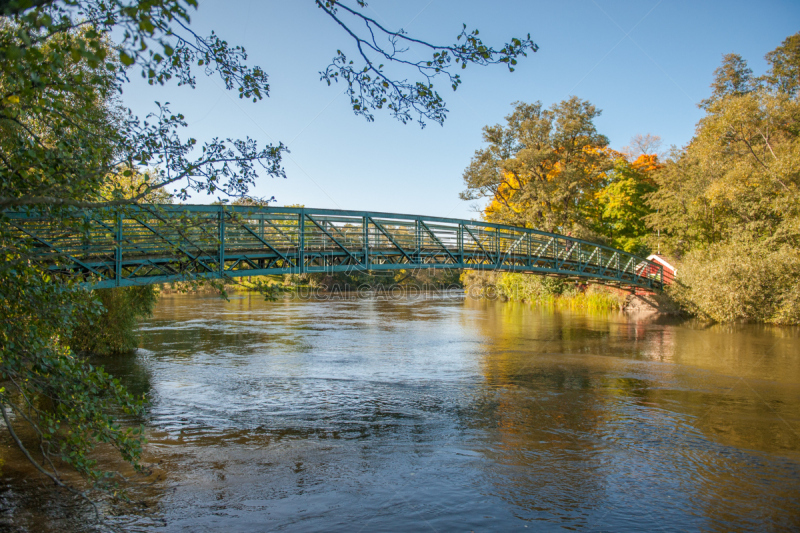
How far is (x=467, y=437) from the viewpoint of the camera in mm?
11047

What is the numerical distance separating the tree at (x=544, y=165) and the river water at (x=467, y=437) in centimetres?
2105

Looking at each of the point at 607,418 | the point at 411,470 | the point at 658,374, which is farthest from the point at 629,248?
the point at 411,470

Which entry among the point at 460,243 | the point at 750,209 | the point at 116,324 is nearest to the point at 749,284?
the point at 750,209

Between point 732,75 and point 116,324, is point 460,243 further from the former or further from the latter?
point 732,75

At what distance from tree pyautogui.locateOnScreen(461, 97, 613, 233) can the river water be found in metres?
21.1

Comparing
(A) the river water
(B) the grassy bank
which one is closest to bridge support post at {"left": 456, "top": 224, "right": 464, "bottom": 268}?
(A) the river water

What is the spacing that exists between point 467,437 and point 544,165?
3631cm

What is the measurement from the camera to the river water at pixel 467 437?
25.7ft

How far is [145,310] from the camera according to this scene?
19734 mm

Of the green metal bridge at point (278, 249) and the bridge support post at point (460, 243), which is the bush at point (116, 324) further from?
the bridge support post at point (460, 243)

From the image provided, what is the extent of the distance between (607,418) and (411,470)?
207 inches

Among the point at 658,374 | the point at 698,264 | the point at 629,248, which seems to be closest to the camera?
the point at 658,374

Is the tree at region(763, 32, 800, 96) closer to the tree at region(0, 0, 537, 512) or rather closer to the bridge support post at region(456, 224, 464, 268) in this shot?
the bridge support post at region(456, 224, 464, 268)

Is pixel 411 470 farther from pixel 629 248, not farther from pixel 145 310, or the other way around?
pixel 629 248
